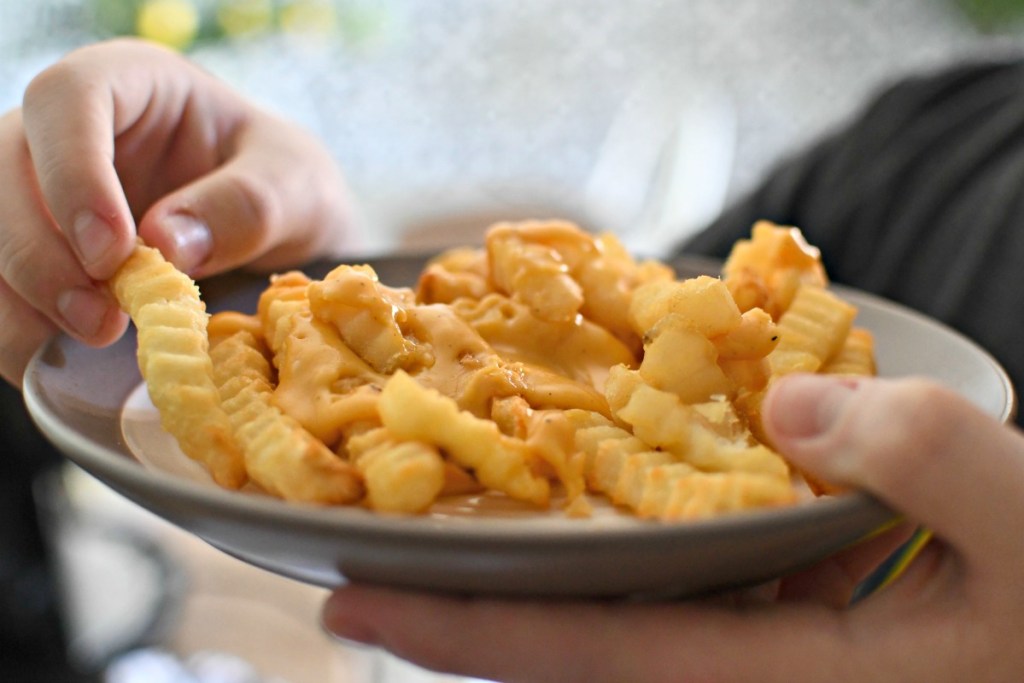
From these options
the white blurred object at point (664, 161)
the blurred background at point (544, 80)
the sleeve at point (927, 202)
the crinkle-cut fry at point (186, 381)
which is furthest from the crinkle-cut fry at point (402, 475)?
the white blurred object at point (664, 161)

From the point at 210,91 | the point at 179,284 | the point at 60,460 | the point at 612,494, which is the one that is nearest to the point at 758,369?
the point at 612,494

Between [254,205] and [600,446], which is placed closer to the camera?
[600,446]

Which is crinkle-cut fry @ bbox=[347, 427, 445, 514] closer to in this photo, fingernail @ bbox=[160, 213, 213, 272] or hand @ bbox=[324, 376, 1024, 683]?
hand @ bbox=[324, 376, 1024, 683]

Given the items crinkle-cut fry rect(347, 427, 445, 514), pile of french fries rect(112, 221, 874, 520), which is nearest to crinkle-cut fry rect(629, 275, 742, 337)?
pile of french fries rect(112, 221, 874, 520)

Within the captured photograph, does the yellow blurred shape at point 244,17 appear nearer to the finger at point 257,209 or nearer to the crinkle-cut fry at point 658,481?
the finger at point 257,209

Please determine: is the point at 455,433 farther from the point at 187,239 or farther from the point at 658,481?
the point at 187,239

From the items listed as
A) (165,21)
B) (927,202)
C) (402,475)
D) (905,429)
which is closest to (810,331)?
(905,429)
